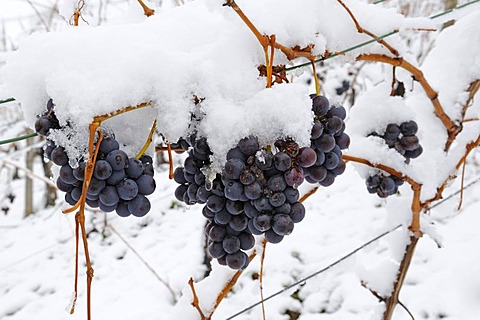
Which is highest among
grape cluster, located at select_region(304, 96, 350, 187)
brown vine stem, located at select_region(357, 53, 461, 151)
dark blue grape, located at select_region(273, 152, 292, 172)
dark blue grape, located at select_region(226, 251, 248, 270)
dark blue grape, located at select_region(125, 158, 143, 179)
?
brown vine stem, located at select_region(357, 53, 461, 151)

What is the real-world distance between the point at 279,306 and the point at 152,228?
4.92 feet

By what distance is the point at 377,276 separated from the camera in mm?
1184

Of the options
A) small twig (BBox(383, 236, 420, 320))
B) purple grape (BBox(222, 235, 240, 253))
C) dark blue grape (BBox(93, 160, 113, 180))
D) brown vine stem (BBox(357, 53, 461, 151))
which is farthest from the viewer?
small twig (BBox(383, 236, 420, 320))

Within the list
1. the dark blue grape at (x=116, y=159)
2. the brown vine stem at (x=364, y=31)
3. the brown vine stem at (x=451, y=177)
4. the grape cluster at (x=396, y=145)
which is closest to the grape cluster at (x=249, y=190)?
the dark blue grape at (x=116, y=159)

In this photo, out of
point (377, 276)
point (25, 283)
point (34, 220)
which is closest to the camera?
point (377, 276)

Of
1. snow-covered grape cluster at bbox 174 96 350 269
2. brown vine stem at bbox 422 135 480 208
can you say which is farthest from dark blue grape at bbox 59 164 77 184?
brown vine stem at bbox 422 135 480 208

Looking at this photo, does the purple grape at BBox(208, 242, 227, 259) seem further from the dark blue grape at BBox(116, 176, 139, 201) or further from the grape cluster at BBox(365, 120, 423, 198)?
the grape cluster at BBox(365, 120, 423, 198)

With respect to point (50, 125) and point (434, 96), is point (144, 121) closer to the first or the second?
point (50, 125)

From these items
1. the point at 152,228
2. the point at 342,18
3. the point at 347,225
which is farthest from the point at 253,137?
the point at 152,228

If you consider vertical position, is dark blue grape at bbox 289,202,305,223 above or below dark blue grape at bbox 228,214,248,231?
above

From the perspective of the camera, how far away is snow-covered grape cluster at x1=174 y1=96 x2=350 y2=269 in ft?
1.79

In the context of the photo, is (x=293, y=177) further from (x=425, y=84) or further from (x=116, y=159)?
(x=425, y=84)

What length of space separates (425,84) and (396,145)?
167mm

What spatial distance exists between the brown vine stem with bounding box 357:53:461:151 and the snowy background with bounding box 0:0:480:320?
29 millimetres
